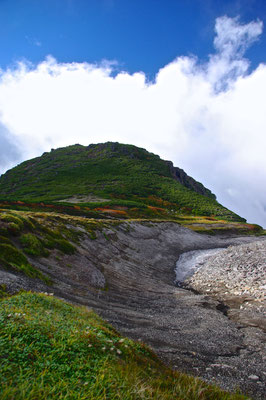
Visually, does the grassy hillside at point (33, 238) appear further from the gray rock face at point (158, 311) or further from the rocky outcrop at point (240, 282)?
the rocky outcrop at point (240, 282)

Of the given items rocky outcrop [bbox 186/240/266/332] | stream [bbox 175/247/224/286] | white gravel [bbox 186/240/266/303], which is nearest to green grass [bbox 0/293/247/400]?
rocky outcrop [bbox 186/240/266/332]

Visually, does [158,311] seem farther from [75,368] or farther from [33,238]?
[75,368]

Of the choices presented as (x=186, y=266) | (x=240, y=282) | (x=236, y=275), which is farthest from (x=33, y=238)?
(x=186, y=266)

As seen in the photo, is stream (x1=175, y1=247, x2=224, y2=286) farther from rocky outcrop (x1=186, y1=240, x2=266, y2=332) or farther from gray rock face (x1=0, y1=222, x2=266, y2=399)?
rocky outcrop (x1=186, y1=240, x2=266, y2=332)

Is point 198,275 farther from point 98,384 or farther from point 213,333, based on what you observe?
point 98,384

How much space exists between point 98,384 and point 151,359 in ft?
12.9

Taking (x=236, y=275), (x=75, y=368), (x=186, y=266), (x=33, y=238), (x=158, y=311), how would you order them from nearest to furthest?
(x=75, y=368) → (x=158, y=311) → (x=33, y=238) → (x=236, y=275) → (x=186, y=266)

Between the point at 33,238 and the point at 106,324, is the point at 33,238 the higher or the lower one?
the higher one

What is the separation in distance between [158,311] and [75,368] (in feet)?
65.0

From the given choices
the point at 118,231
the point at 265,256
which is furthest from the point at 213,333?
the point at 118,231

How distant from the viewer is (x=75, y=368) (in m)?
6.24

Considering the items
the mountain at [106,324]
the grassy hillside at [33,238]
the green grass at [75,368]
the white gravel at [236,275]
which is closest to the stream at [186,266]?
the mountain at [106,324]

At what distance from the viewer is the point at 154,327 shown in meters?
18.6

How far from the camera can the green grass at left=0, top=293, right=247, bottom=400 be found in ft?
17.1
